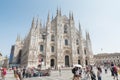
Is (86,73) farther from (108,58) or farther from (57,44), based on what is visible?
(108,58)

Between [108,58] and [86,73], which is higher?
[108,58]

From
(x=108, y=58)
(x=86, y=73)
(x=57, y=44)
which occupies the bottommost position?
(x=86, y=73)

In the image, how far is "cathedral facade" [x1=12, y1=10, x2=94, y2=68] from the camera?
37.3 m

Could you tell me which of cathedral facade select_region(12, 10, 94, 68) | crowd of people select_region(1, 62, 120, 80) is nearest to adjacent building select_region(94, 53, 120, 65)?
cathedral facade select_region(12, 10, 94, 68)

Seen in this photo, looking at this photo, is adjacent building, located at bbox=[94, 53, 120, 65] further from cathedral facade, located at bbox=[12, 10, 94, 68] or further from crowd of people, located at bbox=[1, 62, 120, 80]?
crowd of people, located at bbox=[1, 62, 120, 80]

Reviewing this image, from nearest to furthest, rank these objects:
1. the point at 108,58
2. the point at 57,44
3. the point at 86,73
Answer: the point at 86,73, the point at 57,44, the point at 108,58

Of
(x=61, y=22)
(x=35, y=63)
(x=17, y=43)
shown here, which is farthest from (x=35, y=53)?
(x=17, y=43)

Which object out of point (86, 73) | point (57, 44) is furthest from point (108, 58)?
point (86, 73)

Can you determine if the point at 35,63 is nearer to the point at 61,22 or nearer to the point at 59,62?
the point at 59,62

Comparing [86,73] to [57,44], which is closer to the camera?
[86,73]

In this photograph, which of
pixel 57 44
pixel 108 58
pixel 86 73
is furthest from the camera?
pixel 108 58

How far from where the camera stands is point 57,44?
39781 mm

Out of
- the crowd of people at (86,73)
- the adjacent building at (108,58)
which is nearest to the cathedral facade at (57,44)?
the crowd of people at (86,73)

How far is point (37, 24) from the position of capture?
39.5 meters
